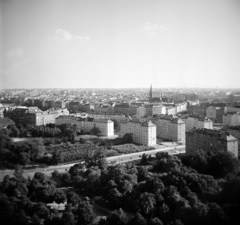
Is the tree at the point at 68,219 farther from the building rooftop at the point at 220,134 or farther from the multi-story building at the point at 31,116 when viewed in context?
the multi-story building at the point at 31,116

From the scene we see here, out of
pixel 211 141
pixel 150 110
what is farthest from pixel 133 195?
pixel 150 110

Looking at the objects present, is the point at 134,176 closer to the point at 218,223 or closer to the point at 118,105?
the point at 218,223

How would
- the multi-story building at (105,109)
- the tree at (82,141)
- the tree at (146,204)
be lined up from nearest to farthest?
the tree at (146,204)
the tree at (82,141)
the multi-story building at (105,109)

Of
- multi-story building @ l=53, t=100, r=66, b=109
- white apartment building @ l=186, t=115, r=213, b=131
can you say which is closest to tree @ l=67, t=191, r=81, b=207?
white apartment building @ l=186, t=115, r=213, b=131

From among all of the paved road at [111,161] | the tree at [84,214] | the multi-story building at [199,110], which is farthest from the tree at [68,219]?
the multi-story building at [199,110]

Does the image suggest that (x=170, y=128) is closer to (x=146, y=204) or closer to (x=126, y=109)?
(x=146, y=204)

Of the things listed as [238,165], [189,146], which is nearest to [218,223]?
[238,165]
